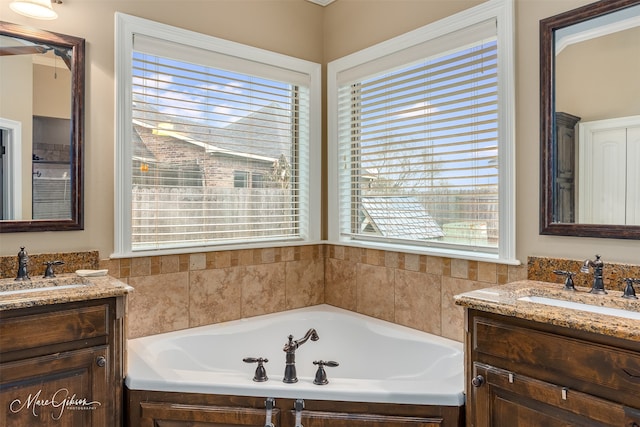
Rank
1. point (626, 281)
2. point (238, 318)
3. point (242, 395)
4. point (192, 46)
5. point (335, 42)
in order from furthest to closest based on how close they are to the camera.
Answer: point (335, 42)
point (238, 318)
point (192, 46)
point (242, 395)
point (626, 281)

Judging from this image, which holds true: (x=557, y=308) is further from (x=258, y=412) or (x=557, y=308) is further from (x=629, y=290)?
(x=258, y=412)

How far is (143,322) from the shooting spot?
95.1 inches

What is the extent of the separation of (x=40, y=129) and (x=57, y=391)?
46.8 inches

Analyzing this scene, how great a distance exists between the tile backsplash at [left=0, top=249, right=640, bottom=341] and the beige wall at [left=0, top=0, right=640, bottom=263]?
84mm

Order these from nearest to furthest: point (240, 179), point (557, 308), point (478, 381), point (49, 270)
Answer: point (557, 308)
point (478, 381)
point (49, 270)
point (240, 179)

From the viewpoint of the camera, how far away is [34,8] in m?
2.02

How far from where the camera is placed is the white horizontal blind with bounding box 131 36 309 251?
2439 millimetres

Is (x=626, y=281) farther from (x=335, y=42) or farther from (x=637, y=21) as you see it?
(x=335, y=42)

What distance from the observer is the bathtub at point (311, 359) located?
1764 millimetres

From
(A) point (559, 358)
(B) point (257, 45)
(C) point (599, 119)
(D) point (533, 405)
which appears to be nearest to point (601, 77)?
(C) point (599, 119)

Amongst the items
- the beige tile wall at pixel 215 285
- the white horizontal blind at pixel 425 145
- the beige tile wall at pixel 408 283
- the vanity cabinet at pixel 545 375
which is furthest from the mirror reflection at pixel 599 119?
the beige tile wall at pixel 215 285

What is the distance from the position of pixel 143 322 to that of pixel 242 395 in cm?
91

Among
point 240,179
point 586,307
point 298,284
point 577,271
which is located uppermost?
point 240,179

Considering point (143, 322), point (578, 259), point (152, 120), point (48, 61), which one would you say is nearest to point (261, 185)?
point (152, 120)
